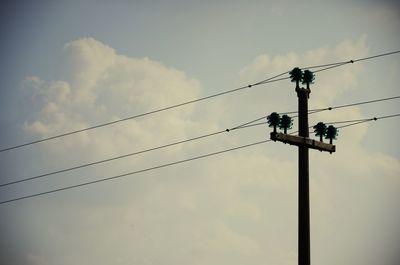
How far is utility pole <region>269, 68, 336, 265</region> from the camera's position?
1293 cm

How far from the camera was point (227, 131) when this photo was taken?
15680mm

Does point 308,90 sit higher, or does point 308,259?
point 308,90

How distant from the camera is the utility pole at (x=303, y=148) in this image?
12930 mm

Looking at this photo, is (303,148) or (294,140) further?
(303,148)

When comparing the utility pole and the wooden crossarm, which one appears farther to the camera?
the wooden crossarm

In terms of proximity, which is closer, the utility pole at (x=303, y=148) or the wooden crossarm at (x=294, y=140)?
the utility pole at (x=303, y=148)

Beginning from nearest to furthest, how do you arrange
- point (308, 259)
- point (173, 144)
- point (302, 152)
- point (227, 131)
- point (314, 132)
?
point (308, 259) → point (302, 152) → point (314, 132) → point (227, 131) → point (173, 144)

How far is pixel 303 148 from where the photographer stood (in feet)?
45.3

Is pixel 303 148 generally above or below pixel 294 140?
below

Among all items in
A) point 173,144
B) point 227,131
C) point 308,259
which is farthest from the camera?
point 173,144

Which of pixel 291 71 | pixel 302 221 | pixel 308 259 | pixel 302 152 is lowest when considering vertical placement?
pixel 308 259

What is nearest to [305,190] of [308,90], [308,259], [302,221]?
[302,221]

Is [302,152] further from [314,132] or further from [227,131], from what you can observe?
[227,131]

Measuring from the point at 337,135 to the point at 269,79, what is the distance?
9.45ft
